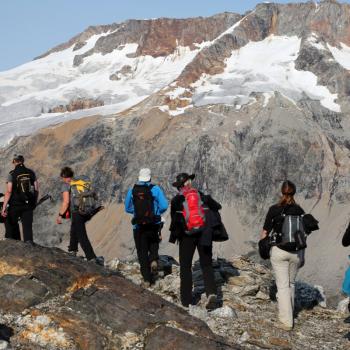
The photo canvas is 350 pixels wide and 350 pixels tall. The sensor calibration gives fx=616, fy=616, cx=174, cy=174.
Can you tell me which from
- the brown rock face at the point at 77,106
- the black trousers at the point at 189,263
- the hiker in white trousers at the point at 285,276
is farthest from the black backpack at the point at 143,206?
the brown rock face at the point at 77,106

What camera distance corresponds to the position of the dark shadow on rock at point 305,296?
12.9 m

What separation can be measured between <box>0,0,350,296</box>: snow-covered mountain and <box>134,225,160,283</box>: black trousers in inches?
2382

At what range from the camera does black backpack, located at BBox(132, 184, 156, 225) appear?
38.4 feet

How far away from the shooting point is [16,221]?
13.4 m

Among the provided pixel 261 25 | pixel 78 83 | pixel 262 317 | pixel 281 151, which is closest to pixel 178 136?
pixel 281 151

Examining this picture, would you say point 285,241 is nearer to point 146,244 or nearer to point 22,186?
point 146,244

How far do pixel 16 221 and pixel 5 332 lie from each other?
543 cm

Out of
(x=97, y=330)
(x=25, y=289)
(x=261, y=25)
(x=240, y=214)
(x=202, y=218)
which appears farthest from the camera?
(x=261, y=25)

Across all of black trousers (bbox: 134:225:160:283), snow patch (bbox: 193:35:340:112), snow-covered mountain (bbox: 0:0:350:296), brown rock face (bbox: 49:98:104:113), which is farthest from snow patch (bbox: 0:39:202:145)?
black trousers (bbox: 134:225:160:283)

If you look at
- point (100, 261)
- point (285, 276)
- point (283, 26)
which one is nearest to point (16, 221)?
point (100, 261)

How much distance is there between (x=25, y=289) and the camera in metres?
9.41

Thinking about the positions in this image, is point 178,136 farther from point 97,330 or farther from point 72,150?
point 97,330

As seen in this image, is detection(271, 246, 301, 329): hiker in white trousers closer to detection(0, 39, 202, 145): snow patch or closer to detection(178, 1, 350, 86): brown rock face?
detection(0, 39, 202, 145): snow patch

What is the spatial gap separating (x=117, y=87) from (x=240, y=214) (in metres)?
82.1
